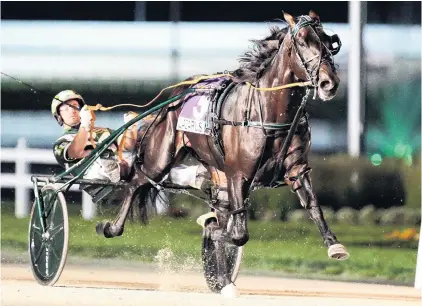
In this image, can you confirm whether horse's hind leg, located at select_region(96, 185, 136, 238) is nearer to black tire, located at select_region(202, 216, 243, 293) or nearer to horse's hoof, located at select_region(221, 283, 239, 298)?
black tire, located at select_region(202, 216, 243, 293)

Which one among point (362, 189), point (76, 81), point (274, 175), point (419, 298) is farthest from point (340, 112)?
point (274, 175)

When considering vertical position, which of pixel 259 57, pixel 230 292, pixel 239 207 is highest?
pixel 259 57

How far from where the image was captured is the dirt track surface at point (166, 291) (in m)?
9.20

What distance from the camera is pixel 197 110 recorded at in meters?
9.46

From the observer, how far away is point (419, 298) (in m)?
10.3

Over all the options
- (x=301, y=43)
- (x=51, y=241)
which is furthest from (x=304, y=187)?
(x=51, y=241)

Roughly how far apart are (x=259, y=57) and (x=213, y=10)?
6090 mm

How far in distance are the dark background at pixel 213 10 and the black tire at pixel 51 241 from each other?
5.21m

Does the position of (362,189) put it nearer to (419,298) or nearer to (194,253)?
(194,253)

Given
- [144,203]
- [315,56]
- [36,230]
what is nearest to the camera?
[315,56]

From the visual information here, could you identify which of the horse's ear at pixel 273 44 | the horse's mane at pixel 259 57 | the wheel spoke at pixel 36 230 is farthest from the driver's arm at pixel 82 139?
the horse's ear at pixel 273 44

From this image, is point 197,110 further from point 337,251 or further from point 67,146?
point 337,251

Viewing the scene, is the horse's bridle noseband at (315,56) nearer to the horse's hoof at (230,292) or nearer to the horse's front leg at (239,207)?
the horse's front leg at (239,207)

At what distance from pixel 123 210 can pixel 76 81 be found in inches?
186
